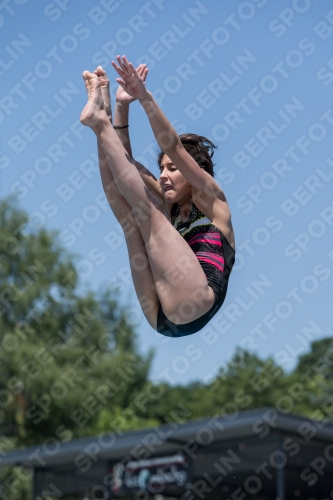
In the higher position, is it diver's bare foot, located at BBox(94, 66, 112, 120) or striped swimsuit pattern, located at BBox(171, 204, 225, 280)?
diver's bare foot, located at BBox(94, 66, 112, 120)

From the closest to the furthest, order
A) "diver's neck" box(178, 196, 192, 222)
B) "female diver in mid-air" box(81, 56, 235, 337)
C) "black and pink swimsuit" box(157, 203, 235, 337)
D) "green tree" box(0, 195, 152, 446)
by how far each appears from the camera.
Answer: "female diver in mid-air" box(81, 56, 235, 337) < "black and pink swimsuit" box(157, 203, 235, 337) < "diver's neck" box(178, 196, 192, 222) < "green tree" box(0, 195, 152, 446)

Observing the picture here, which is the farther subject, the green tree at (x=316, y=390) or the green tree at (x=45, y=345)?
the green tree at (x=316, y=390)

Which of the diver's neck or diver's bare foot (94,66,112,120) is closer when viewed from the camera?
diver's bare foot (94,66,112,120)

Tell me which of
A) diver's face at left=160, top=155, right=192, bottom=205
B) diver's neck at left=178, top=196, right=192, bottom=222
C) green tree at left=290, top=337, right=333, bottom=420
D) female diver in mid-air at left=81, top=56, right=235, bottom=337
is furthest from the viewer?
green tree at left=290, top=337, right=333, bottom=420

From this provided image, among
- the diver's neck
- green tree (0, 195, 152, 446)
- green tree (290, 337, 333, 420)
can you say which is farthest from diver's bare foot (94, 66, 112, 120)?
green tree (290, 337, 333, 420)

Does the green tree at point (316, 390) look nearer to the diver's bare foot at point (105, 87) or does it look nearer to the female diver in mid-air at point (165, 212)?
the female diver in mid-air at point (165, 212)

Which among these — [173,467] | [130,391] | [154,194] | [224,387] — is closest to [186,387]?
[224,387]

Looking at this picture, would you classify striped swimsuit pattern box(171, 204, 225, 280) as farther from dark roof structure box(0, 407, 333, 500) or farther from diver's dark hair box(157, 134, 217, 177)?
dark roof structure box(0, 407, 333, 500)

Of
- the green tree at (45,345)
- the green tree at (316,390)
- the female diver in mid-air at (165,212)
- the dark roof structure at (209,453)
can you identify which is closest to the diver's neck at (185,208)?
the female diver in mid-air at (165,212)

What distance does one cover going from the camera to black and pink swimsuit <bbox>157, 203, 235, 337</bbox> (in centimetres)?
428

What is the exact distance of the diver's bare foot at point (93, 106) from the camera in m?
4.16

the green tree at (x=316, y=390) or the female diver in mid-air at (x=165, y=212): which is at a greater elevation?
the female diver in mid-air at (x=165, y=212)

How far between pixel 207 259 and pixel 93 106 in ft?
3.66

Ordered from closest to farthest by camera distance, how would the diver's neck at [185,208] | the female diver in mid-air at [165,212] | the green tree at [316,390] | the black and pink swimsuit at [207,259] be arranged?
the female diver in mid-air at [165,212] < the black and pink swimsuit at [207,259] < the diver's neck at [185,208] < the green tree at [316,390]
